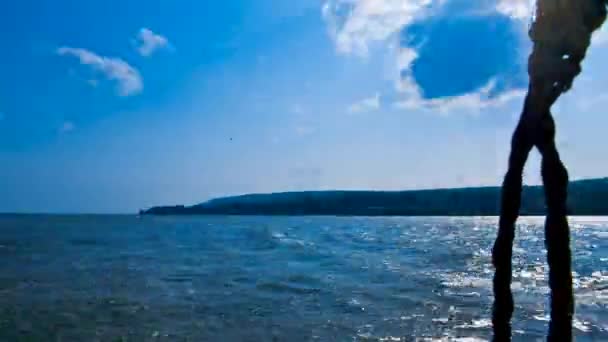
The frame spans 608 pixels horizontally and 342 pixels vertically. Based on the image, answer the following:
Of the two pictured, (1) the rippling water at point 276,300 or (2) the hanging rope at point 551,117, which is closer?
(2) the hanging rope at point 551,117

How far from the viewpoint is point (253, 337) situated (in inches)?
567

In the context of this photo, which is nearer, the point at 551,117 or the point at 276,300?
the point at 551,117

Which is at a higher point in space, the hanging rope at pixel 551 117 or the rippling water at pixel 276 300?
the hanging rope at pixel 551 117

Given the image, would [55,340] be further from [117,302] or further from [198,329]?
[117,302]

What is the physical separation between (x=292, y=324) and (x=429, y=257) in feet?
77.4

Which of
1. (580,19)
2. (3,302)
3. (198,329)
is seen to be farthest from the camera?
(3,302)

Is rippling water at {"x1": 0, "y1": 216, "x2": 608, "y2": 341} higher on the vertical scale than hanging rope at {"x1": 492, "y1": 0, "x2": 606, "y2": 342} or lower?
lower

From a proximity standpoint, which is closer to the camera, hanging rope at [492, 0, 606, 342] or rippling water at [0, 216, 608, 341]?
hanging rope at [492, 0, 606, 342]

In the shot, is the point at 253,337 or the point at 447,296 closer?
the point at 253,337

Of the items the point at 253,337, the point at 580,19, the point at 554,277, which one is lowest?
the point at 253,337

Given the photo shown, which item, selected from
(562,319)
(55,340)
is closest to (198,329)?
(55,340)

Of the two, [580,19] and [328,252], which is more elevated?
[580,19]

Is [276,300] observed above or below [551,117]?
below

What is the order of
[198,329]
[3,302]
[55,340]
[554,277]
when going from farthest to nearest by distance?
[3,302]
[198,329]
[55,340]
[554,277]
